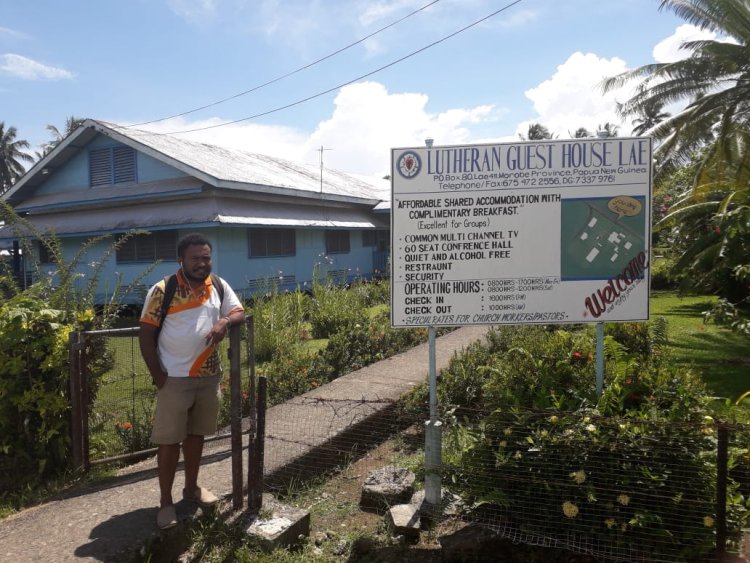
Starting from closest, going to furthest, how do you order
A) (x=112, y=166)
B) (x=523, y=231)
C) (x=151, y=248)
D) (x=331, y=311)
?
(x=523, y=231) → (x=331, y=311) → (x=151, y=248) → (x=112, y=166)

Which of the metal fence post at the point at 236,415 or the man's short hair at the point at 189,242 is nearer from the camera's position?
the man's short hair at the point at 189,242

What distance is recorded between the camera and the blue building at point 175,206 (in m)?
15.8

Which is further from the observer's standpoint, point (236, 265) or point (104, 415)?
point (236, 265)

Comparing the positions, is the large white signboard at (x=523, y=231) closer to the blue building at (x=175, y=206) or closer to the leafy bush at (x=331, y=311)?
the leafy bush at (x=331, y=311)

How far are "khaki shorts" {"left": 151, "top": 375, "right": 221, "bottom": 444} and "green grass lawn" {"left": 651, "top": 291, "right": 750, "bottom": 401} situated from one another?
3924 millimetres

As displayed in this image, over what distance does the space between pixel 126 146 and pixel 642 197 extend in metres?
16.5

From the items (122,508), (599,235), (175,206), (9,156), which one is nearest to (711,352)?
(599,235)

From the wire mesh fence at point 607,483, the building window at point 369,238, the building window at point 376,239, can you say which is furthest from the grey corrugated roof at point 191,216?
the wire mesh fence at point 607,483

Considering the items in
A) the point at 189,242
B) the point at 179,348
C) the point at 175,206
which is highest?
the point at 175,206

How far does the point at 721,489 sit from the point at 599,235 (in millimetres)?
1657

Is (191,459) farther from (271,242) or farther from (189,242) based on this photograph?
(271,242)

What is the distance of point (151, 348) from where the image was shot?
141 inches

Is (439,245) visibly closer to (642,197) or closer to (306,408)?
(642,197)

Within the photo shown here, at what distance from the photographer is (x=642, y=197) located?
386 cm
